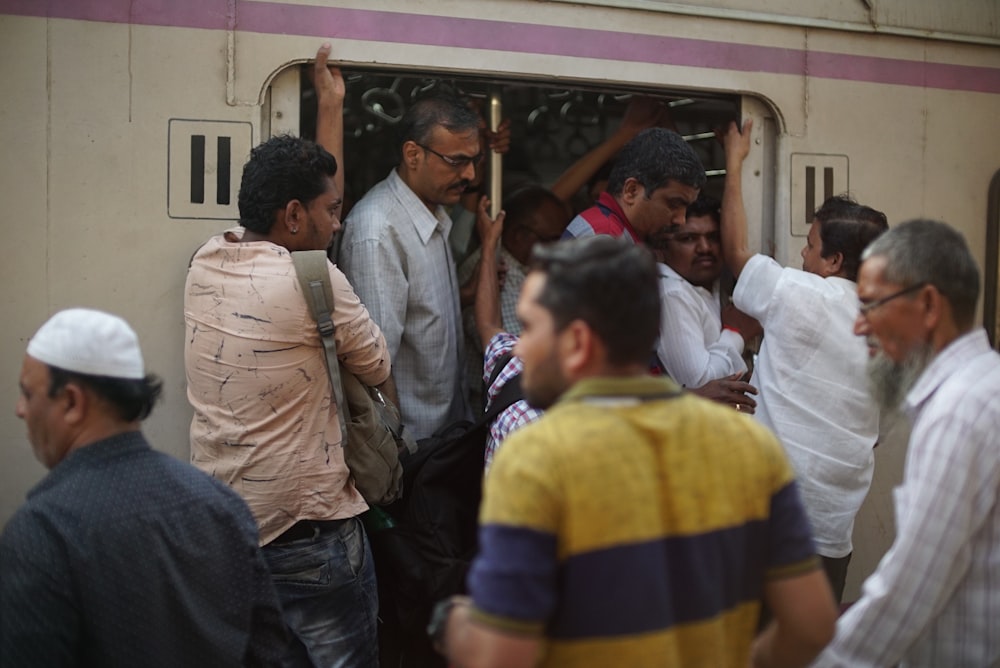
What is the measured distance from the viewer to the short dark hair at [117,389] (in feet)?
6.88

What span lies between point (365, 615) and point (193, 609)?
950 mm

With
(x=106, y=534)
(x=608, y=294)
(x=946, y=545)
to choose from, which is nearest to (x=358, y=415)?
(x=106, y=534)

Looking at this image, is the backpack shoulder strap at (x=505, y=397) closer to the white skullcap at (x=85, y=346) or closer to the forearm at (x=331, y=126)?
the forearm at (x=331, y=126)

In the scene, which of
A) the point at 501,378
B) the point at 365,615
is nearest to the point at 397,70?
the point at 501,378

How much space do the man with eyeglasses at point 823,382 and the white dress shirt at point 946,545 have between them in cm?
134

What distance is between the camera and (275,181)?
9.87 ft

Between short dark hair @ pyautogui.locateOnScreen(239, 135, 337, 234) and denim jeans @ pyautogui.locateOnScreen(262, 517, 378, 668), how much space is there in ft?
3.02

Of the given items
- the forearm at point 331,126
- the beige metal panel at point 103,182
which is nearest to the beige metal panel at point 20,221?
the beige metal panel at point 103,182

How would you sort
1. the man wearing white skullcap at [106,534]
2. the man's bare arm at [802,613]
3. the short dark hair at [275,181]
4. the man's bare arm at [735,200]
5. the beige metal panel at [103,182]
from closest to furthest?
the man's bare arm at [802,613]
the man wearing white skullcap at [106,534]
the short dark hair at [275,181]
the beige metal panel at [103,182]
the man's bare arm at [735,200]

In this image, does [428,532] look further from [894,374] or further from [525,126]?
[525,126]

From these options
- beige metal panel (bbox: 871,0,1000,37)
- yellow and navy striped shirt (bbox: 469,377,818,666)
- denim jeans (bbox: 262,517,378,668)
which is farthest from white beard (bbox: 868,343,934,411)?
beige metal panel (bbox: 871,0,1000,37)

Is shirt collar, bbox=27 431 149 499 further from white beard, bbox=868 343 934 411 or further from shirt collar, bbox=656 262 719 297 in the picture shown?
shirt collar, bbox=656 262 719 297

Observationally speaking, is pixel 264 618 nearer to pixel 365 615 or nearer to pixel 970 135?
pixel 365 615

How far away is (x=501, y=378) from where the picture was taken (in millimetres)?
3254
